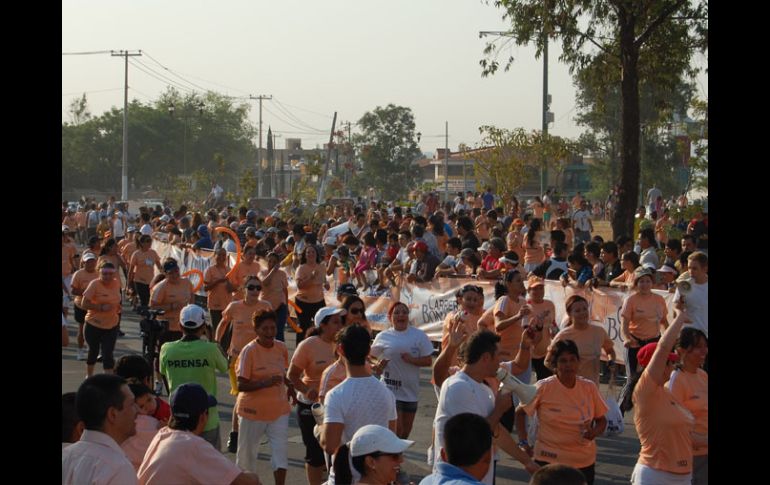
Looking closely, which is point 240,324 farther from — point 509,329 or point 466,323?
point 509,329

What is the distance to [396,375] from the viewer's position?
392 inches

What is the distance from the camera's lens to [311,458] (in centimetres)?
903

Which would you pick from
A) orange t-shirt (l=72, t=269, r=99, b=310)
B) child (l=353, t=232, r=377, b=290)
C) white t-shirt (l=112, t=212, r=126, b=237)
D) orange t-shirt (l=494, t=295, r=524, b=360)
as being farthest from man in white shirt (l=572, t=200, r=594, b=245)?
orange t-shirt (l=494, t=295, r=524, b=360)

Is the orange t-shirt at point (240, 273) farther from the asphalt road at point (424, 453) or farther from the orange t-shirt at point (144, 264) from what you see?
the orange t-shirt at point (144, 264)

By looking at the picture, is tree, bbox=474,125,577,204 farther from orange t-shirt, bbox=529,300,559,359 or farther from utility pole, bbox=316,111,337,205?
orange t-shirt, bbox=529,300,559,359

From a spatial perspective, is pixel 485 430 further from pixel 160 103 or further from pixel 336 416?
pixel 160 103

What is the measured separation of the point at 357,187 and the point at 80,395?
77.4 meters

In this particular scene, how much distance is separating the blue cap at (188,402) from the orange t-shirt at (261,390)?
3033mm

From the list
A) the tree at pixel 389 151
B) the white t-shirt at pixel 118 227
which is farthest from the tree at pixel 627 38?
the tree at pixel 389 151

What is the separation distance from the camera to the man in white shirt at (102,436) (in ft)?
17.8

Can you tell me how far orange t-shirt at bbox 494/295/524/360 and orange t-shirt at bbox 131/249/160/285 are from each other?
986cm

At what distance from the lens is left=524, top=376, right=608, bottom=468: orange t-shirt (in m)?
7.86

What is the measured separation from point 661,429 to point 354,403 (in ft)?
6.43

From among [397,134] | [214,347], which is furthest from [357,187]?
[214,347]
